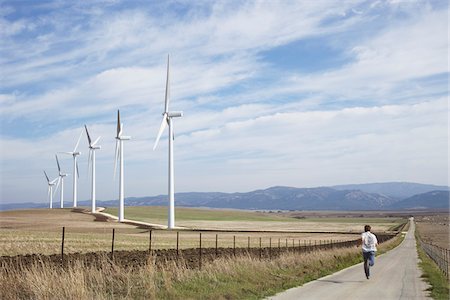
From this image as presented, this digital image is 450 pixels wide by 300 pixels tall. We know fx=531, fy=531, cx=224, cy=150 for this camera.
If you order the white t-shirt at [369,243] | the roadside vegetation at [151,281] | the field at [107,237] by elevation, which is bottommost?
the field at [107,237]

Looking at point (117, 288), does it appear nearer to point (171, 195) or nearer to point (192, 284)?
point (192, 284)

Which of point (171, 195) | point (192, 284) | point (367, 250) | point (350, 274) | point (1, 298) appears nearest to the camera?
point (1, 298)

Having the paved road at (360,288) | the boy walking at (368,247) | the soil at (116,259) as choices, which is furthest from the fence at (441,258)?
the soil at (116,259)

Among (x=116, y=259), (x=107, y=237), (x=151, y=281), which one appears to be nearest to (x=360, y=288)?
(x=151, y=281)

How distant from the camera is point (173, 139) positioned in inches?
3684

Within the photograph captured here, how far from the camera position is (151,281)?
15.9 meters

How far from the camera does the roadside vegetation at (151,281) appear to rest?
14.5m

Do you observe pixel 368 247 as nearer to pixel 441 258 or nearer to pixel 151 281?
pixel 441 258

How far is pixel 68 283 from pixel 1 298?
171 cm

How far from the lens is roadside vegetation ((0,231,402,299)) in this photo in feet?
47.6

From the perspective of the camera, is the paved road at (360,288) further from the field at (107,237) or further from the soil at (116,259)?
the field at (107,237)

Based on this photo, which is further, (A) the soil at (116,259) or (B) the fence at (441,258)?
(B) the fence at (441,258)

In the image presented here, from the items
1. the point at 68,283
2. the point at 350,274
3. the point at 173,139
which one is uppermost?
the point at 173,139

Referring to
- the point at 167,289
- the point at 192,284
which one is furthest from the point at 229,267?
the point at 167,289
